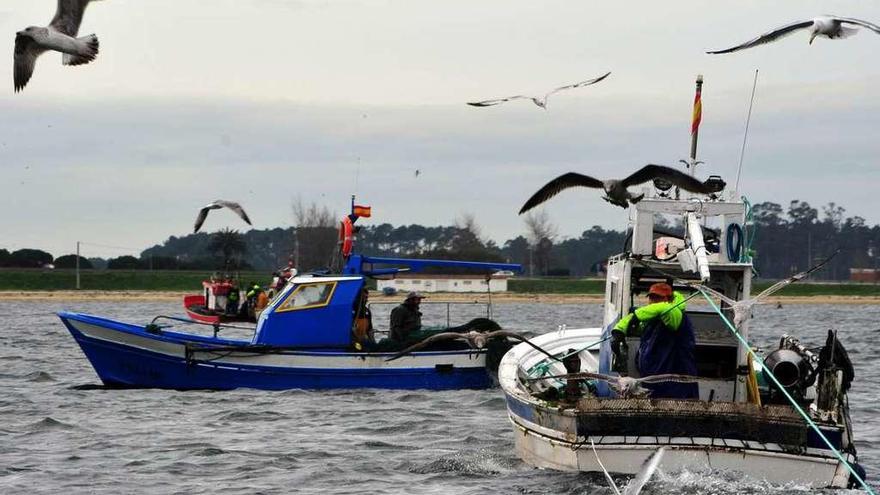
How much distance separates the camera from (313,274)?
25109mm

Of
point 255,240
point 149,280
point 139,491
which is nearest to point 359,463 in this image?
point 139,491

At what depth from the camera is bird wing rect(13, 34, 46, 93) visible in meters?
19.8

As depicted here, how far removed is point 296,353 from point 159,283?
76330mm

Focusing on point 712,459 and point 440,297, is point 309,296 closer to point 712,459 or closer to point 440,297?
point 712,459

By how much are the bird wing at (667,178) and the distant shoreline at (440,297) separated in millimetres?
58858

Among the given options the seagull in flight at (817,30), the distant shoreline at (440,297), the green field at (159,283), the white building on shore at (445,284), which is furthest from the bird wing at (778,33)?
the white building on shore at (445,284)

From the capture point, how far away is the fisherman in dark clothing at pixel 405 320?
25156 mm

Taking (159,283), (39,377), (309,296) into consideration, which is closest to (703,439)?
(309,296)

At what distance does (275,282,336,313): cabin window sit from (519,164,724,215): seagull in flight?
5.27 meters

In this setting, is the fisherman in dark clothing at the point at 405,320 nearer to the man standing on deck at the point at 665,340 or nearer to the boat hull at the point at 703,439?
the man standing on deck at the point at 665,340

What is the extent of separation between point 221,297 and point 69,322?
24338 mm

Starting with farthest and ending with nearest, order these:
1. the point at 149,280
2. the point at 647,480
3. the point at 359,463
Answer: the point at 149,280 → the point at 359,463 → the point at 647,480

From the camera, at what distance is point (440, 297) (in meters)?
99.2

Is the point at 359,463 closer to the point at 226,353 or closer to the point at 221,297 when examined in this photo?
the point at 226,353
